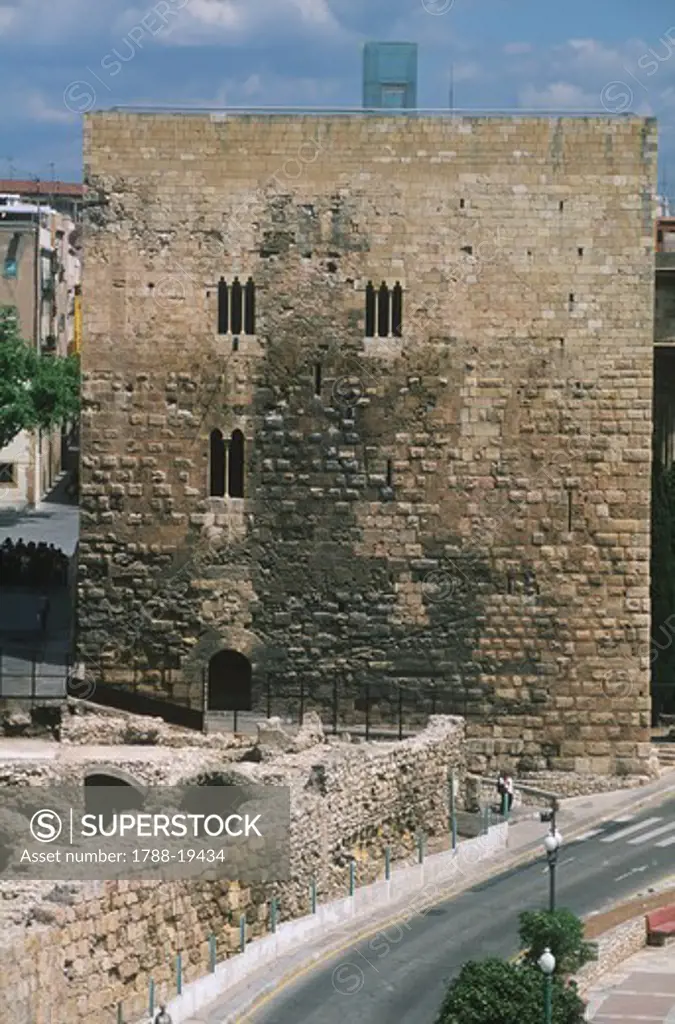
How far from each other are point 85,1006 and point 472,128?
878 inches

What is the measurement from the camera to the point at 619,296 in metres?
50.3

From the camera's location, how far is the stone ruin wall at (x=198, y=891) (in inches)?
1238

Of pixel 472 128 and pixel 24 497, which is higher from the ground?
pixel 472 128

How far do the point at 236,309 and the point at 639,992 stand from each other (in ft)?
49.9

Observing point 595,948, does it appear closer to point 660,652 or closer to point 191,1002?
point 191,1002

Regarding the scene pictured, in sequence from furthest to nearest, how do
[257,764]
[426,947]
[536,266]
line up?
[536,266] → [257,764] → [426,947]

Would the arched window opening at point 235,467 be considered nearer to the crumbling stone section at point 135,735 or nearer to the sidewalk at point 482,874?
the crumbling stone section at point 135,735

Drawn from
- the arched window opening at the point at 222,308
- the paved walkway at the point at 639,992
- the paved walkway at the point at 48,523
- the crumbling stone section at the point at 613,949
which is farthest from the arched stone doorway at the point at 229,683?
the paved walkway at the point at 48,523

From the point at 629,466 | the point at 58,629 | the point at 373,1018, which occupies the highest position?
the point at 629,466

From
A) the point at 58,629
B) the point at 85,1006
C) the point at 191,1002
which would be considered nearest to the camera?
the point at 85,1006

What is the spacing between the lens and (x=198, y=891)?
3631 centimetres

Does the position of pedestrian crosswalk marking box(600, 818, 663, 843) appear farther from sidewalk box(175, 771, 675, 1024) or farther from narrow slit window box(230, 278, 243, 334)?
narrow slit window box(230, 278, 243, 334)

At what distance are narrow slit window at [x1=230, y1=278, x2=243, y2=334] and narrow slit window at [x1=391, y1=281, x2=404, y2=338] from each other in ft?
8.80

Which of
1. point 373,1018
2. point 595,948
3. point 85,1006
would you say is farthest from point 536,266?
point 85,1006
